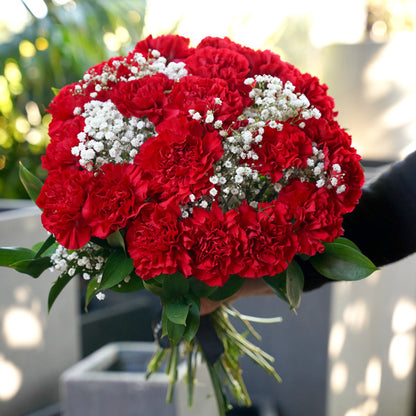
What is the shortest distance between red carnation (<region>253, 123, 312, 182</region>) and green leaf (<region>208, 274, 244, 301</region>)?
0.47 feet

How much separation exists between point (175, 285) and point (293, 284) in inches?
5.5

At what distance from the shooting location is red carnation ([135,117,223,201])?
533 millimetres

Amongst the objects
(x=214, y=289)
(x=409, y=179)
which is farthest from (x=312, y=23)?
(x=214, y=289)

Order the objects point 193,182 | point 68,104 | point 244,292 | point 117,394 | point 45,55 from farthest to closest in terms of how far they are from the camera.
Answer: point 45,55
point 117,394
point 244,292
point 68,104
point 193,182

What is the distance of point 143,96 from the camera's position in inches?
22.5

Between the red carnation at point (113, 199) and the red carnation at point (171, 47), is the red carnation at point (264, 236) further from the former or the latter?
the red carnation at point (171, 47)

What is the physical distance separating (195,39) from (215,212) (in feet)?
10.3

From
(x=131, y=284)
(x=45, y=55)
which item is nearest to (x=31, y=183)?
(x=131, y=284)

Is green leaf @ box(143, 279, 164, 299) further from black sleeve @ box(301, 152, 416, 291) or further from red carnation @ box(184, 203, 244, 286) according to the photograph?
black sleeve @ box(301, 152, 416, 291)

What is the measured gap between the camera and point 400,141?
71.9 inches

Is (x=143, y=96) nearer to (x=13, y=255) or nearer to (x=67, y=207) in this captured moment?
(x=67, y=207)

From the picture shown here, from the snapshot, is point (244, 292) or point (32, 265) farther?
point (244, 292)

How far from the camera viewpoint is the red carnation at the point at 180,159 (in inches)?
21.0

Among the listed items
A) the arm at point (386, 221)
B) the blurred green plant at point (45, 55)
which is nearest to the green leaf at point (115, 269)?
the arm at point (386, 221)
